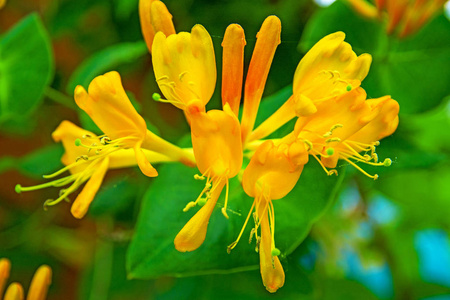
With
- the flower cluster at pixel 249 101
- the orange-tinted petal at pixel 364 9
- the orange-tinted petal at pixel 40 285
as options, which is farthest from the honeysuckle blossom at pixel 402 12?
the orange-tinted petal at pixel 40 285

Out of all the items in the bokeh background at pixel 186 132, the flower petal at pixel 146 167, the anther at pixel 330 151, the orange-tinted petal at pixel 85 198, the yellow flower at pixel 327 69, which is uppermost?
the yellow flower at pixel 327 69

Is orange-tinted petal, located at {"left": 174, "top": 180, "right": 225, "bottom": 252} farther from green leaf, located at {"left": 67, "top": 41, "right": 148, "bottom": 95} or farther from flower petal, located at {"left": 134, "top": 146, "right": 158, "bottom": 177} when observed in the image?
green leaf, located at {"left": 67, "top": 41, "right": 148, "bottom": 95}

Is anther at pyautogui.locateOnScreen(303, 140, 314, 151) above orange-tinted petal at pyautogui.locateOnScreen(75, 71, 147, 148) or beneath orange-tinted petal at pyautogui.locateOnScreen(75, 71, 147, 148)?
beneath

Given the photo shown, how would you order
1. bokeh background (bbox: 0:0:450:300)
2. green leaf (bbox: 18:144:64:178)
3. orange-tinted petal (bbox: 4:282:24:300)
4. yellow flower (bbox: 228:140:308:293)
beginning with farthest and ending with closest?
green leaf (bbox: 18:144:64:178) → bokeh background (bbox: 0:0:450:300) → orange-tinted petal (bbox: 4:282:24:300) → yellow flower (bbox: 228:140:308:293)

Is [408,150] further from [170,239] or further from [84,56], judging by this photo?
[84,56]

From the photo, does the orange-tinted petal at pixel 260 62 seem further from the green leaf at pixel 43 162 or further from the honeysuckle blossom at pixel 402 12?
the green leaf at pixel 43 162

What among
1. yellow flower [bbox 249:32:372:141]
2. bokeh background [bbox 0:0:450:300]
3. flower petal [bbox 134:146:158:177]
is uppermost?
yellow flower [bbox 249:32:372:141]

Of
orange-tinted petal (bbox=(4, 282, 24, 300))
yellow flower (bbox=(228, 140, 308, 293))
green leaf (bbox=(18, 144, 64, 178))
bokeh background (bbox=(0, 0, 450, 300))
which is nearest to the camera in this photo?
yellow flower (bbox=(228, 140, 308, 293))

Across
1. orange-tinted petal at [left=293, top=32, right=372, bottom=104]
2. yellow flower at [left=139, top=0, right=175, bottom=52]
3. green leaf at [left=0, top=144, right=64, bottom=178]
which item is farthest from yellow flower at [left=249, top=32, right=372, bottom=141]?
green leaf at [left=0, top=144, right=64, bottom=178]
